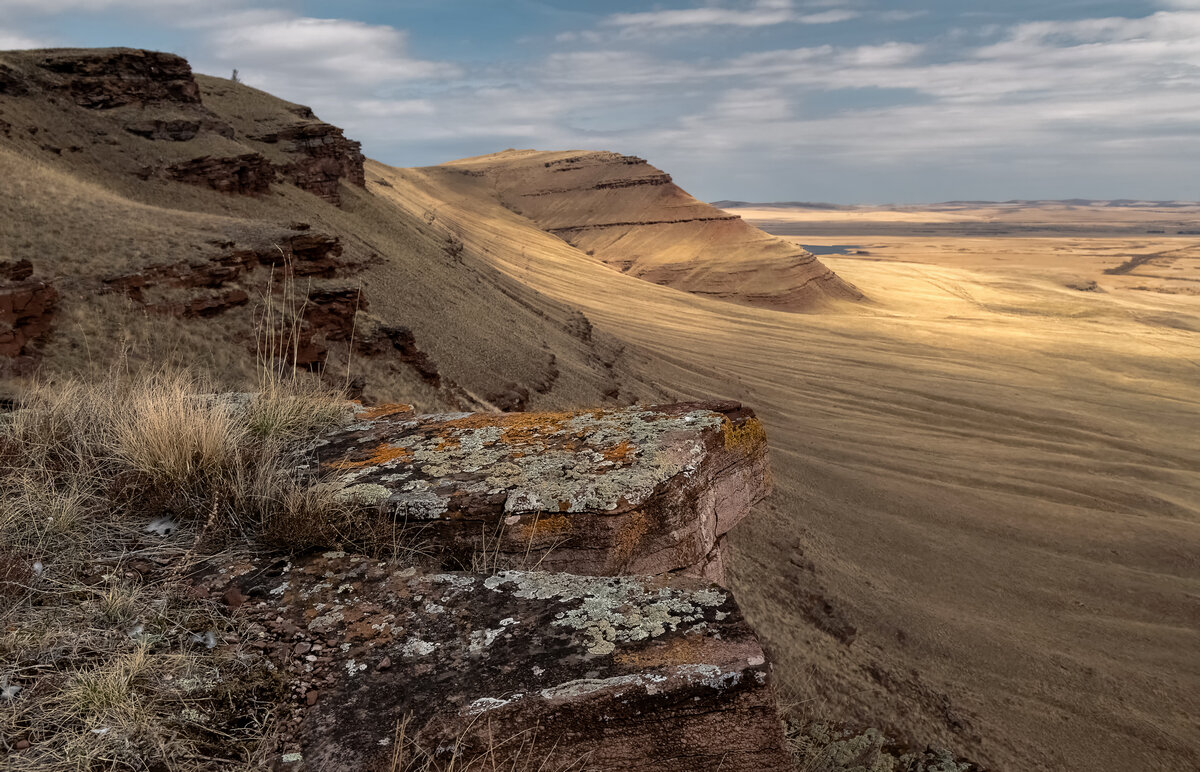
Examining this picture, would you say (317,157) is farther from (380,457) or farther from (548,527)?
(548,527)

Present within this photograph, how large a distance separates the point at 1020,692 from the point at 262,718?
6.78 metres

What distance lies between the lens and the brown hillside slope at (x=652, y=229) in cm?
3641

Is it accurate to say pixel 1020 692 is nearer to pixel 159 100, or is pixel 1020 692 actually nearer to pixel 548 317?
pixel 548 317

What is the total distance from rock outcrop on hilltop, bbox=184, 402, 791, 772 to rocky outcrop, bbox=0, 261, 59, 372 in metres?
5.31

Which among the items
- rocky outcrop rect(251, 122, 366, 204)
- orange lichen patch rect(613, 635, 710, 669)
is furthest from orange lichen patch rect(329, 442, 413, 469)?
rocky outcrop rect(251, 122, 366, 204)

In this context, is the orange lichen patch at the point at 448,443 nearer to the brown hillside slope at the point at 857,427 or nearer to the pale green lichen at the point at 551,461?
the pale green lichen at the point at 551,461

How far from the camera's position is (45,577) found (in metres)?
1.96

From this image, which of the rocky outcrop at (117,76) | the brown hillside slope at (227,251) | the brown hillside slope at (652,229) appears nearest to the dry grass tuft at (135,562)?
the brown hillside slope at (227,251)

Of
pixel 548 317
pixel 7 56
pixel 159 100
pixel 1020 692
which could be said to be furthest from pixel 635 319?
pixel 1020 692

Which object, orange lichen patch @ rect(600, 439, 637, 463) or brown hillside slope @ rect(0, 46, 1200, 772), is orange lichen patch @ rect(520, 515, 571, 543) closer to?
A: orange lichen patch @ rect(600, 439, 637, 463)

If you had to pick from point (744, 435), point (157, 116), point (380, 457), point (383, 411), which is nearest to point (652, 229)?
point (157, 116)

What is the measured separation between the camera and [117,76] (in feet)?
54.0

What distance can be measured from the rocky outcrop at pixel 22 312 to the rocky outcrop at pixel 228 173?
8.72 metres

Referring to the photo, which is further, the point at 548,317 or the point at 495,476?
the point at 548,317
